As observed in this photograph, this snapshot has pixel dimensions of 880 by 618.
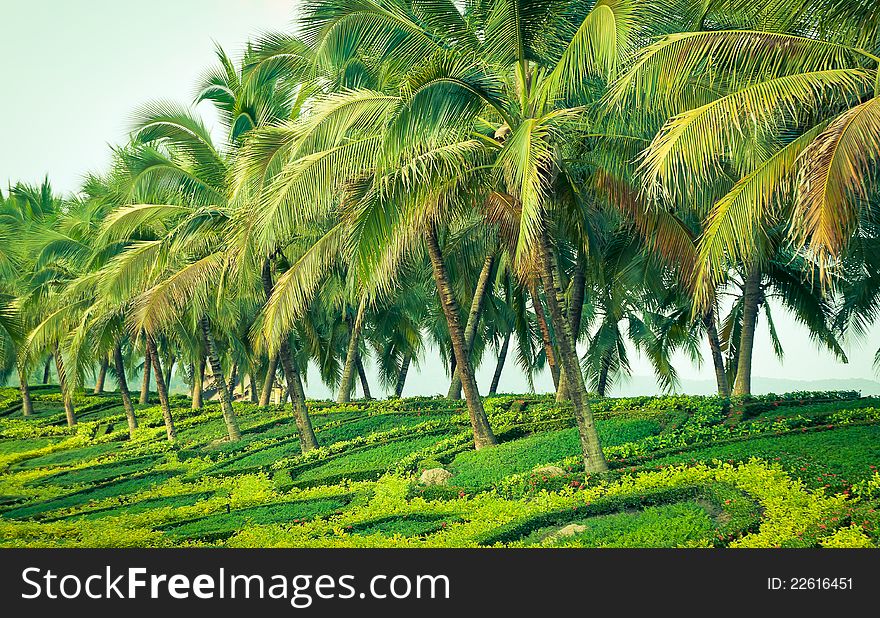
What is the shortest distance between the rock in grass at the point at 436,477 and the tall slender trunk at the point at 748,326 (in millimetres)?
5938

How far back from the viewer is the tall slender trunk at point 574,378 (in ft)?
35.2

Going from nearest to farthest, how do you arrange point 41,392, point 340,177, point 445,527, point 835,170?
point 835,170 → point 445,527 → point 340,177 → point 41,392

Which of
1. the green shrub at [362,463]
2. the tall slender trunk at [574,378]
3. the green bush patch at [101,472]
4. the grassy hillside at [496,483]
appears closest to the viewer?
the grassy hillside at [496,483]

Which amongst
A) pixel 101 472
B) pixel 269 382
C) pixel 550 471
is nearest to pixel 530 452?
pixel 550 471

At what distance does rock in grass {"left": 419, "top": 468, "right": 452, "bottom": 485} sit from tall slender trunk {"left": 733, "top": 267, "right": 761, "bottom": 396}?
234 inches

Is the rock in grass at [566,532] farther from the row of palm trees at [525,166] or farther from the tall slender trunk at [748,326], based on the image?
the tall slender trunk at [748,326]

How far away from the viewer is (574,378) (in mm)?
10766

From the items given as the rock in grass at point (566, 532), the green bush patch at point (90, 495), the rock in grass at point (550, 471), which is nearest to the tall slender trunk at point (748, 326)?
the rock in grass at point (550, 471)

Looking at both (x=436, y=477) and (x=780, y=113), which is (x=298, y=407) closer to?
(x=436, y=477)

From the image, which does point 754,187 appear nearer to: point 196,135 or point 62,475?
point 196,135

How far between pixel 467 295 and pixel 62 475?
34.0ft

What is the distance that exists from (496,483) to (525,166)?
15.7 ft

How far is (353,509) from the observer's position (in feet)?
38.8

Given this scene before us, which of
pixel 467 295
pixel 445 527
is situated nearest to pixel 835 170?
pixel 445 527
